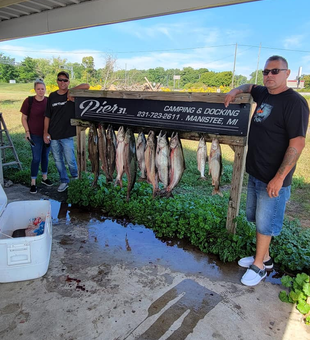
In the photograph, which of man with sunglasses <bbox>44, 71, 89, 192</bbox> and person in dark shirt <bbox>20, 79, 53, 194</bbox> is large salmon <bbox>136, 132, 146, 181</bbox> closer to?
man with sunglasses <bbox>44, 71, 89, 192</bbox>

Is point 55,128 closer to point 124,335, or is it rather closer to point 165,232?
point 165,232

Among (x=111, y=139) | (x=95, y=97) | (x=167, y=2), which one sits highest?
(x=167, y=2)

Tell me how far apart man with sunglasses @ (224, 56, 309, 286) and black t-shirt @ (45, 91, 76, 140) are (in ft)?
10.5

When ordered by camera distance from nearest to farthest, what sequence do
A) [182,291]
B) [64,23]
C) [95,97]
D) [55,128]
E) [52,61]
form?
[182,291] → [95,97] → [55,128] → [64,23] → [52,61]

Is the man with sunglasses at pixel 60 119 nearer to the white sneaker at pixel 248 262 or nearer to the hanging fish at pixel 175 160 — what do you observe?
the hanging fish at pixel 175 160

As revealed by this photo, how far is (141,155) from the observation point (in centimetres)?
393

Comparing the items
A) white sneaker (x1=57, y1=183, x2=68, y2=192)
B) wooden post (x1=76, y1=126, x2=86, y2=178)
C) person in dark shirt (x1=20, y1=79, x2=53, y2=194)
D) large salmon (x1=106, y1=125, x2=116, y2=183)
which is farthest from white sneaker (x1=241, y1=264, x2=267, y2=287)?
person in dark shirt (x1=20, y1=79, x2=53, y2=194)

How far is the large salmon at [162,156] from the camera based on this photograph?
144 inches

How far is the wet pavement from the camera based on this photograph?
7.73 ft

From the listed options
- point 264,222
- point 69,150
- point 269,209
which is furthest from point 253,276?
point 69,150

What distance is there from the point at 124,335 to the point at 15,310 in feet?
3.57

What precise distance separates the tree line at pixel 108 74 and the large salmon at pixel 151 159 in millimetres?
25355

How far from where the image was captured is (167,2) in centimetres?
421

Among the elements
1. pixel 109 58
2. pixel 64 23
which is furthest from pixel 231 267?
pixel 109 58
